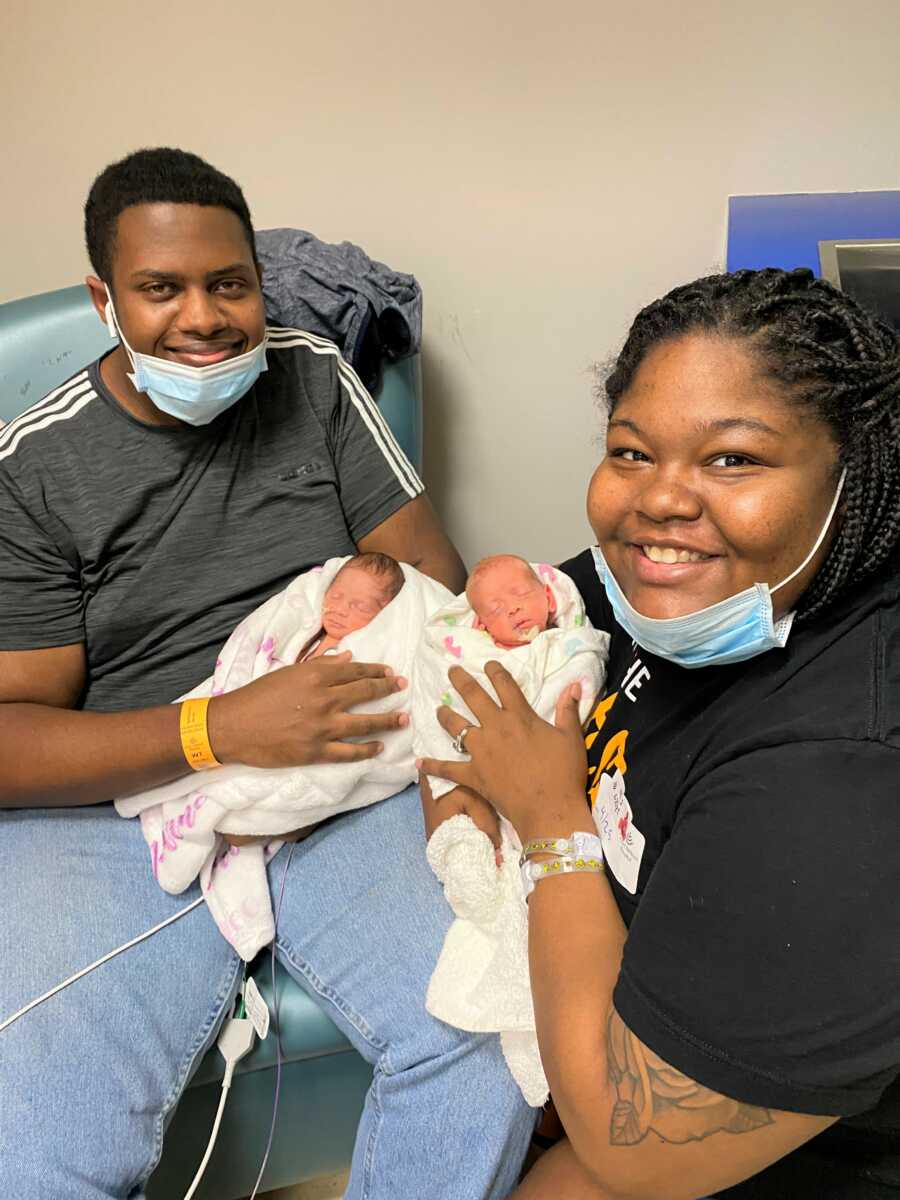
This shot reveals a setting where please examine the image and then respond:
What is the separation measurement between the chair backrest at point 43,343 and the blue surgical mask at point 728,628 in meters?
1.42

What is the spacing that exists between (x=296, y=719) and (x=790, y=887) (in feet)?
2.62

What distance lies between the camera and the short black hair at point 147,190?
1435 mm

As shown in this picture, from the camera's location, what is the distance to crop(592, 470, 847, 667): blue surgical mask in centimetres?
90

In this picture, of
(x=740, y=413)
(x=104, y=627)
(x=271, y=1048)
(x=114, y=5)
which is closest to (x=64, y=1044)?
(x=271, y=1048)

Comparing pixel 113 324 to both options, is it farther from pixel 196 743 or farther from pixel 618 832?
pixel 618 832

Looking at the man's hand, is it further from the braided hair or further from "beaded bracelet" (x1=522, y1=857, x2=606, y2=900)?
the braided hair

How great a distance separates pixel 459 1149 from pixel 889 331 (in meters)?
1.14

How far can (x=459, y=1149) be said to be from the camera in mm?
1189

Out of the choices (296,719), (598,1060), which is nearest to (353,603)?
(296,719)

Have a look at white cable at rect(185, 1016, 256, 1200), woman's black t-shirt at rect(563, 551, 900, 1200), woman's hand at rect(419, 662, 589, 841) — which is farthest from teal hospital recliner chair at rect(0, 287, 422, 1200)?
woman's black t-shirt at rect(563, 551, 900, 1200)

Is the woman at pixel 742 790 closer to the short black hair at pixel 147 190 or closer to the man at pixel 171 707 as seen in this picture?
the man at pixel 171 707

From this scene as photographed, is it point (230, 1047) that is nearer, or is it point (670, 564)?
point (670, 564)

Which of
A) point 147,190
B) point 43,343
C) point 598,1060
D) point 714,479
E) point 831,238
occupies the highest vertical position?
point 147,190

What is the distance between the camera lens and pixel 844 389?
0.89 m
